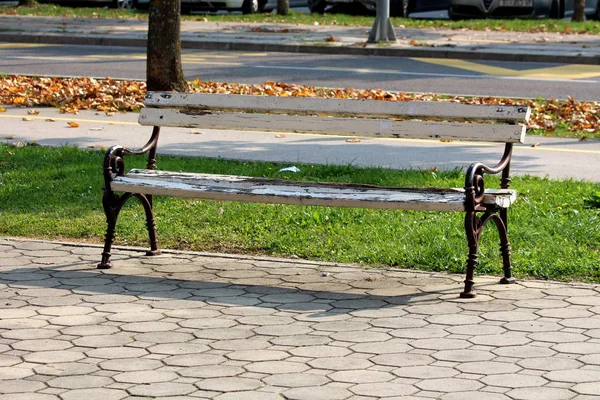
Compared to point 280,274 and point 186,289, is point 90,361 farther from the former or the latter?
point 280,274

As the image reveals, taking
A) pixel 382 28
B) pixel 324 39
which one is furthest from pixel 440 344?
pixel 324 39

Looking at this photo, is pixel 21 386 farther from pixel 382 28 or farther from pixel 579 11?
pixel 579 11

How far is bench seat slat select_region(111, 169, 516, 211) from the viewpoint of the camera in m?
6.04

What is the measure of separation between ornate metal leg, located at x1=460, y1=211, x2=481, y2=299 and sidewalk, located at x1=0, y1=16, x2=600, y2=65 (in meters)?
13.0

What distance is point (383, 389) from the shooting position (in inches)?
182

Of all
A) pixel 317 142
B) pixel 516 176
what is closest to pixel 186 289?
pixel 516 176

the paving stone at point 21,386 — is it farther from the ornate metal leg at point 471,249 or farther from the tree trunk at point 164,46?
the tree trunk at point 164,46

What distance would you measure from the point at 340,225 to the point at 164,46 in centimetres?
541

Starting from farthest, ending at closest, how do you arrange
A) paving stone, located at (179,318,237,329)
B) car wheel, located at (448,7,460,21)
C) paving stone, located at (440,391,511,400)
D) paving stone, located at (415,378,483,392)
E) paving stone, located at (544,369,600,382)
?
car wheel, located at (448,7,460,21) < paving stone, located at (179,318,237,329) < paving stone, located at (544,369,600,382) < paving stone, located at (415,378,483,392) < paving stone, located at (440,391,511,400)

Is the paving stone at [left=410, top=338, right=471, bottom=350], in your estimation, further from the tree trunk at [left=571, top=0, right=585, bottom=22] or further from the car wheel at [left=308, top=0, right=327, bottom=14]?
the car wheel at [left=308, top=0, right=327, bottom=14]

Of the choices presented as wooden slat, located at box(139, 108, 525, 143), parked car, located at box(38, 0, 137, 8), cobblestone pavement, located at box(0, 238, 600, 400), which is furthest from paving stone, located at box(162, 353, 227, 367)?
parked car, located at box(38, 0, 137, 8)

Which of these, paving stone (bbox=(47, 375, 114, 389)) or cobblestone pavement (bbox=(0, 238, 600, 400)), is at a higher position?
cobblestone pavement (bbox=(0, 238, 600, 400))

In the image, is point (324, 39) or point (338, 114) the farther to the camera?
point (324, 39)

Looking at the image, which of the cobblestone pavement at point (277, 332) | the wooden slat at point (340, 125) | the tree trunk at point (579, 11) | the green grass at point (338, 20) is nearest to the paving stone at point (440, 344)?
the cobblestone pavement at point (277, 332)
